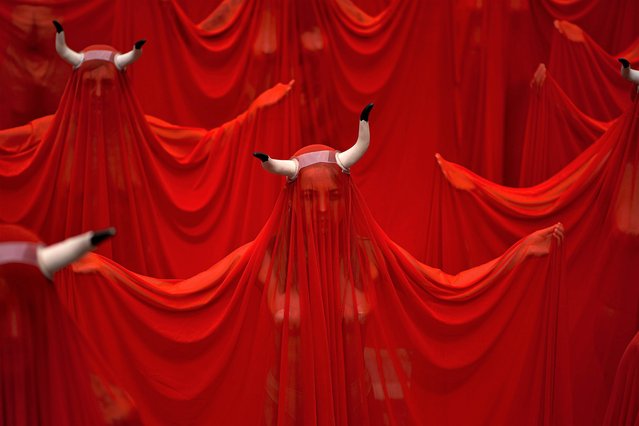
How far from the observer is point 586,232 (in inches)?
139

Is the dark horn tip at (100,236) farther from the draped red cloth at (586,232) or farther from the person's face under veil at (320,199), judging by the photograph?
the draped red cloth at (586,232)

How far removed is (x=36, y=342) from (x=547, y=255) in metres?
1.92

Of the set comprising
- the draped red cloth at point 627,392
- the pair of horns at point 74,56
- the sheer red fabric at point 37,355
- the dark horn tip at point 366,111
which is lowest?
the draped red cloth at point 627,392

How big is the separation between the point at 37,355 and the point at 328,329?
1.09m

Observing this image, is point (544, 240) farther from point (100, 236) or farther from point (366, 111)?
point (100, 236)

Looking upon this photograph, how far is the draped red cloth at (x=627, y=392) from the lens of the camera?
2.78 m

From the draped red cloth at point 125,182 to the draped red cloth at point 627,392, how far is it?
194 centimetres

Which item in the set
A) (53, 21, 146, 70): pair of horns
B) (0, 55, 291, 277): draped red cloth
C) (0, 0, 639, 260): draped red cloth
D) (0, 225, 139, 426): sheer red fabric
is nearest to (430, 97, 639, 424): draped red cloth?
(0, 0, 639, 260): draped red cloth

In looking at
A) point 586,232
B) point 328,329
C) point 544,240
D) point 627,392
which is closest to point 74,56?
point 328,329

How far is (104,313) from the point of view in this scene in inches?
112

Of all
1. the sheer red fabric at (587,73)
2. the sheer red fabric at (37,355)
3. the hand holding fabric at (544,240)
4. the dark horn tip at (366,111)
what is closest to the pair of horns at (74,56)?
the dark horn tip at (366,111)

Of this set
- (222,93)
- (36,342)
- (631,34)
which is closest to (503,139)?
(631,34)

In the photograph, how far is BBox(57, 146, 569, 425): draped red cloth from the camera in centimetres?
272

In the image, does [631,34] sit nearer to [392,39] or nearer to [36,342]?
[392,39]
